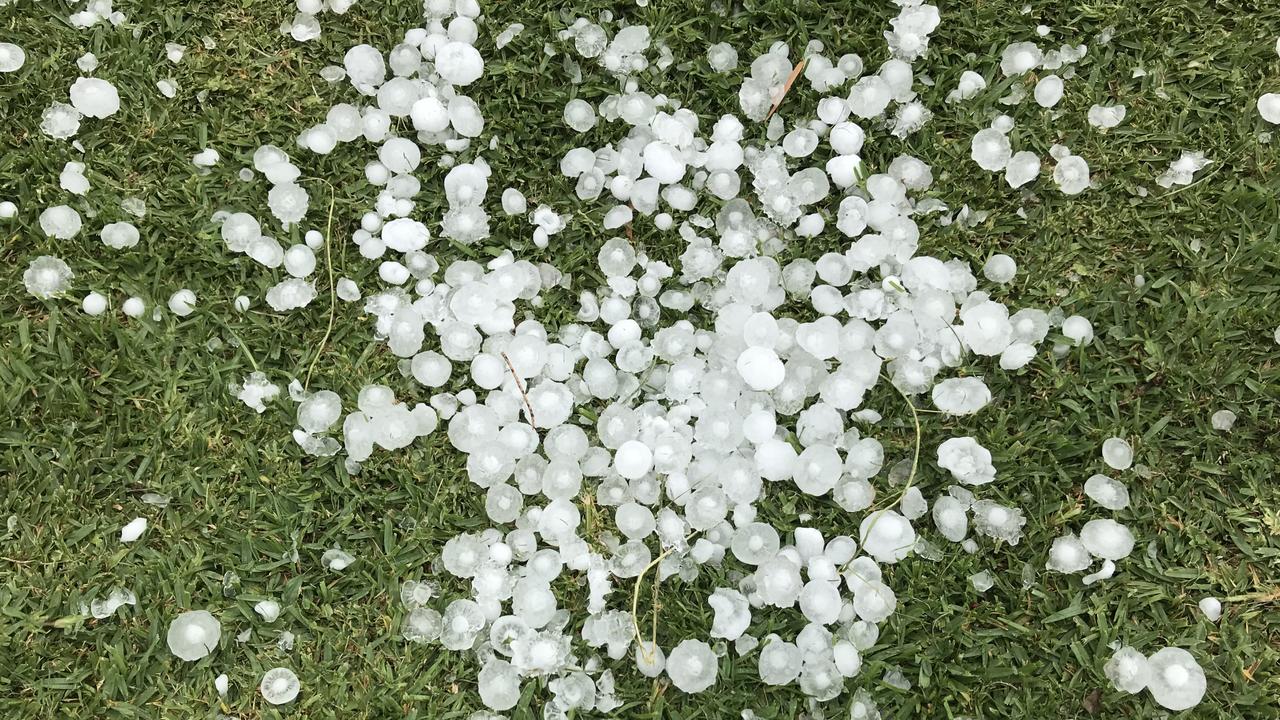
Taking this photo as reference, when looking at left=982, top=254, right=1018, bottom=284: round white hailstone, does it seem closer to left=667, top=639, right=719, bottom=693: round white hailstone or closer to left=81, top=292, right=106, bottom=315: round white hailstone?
left=667, top=639, right=719, bottom=693: round white hailstone

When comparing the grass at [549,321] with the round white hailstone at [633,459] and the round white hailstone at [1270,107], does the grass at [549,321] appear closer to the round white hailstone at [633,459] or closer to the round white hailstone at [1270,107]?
the round white hailstone at [1270,107]

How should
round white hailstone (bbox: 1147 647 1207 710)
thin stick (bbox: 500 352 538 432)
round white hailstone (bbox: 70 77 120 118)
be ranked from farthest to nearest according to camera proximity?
round white hailstone (bbox: 70 77 120 118) < thin stick (bbox: 500 352 538 432) < round white hailstone (bbox: 1147 647 1207 710)

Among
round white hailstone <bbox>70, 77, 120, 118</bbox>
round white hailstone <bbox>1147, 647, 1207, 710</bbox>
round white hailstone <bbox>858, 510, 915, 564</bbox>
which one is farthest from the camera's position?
round white hailstone <bbox>70, 77, 120, 118</bbox>

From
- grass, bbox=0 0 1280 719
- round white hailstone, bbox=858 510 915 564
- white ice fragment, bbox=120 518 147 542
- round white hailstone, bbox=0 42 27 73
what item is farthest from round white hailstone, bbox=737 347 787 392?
round white hailstone, bbox=0 42 27 73

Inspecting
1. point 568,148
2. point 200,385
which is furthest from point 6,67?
point 568,148

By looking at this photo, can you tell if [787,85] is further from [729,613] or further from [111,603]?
[111,603]

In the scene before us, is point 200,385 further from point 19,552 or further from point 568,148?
point 568,148

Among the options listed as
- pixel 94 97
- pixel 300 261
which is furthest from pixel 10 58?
pixel 300 261
